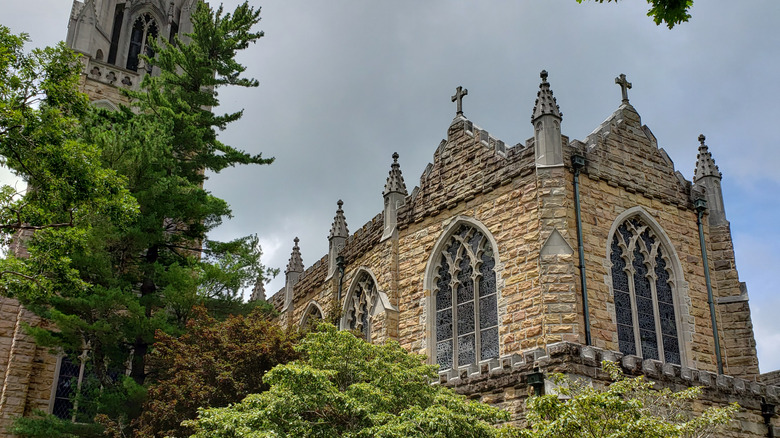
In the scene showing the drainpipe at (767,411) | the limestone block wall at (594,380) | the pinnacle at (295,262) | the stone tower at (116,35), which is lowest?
the drainpipe at (767,411)

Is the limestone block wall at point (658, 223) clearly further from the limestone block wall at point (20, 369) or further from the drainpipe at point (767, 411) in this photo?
the limestone block wall at point (20, 369)

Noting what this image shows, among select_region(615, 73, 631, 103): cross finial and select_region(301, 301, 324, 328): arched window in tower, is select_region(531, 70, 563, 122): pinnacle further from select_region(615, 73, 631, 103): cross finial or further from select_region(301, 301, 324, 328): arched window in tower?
select_region(301, 301, 324, 328): arched window in tower

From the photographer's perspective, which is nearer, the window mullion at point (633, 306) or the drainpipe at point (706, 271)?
the window mullion at point (633, 306)

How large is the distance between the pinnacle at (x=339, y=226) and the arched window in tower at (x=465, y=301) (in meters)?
5.93

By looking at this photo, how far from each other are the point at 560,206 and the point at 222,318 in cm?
837

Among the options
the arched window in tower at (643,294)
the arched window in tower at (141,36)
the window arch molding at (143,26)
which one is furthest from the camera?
the arched window in tower at (141,36)

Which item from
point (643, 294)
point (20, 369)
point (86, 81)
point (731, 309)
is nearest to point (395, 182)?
point (643, 294)

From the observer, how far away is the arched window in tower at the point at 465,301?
636 inches

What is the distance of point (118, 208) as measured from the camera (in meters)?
12.4

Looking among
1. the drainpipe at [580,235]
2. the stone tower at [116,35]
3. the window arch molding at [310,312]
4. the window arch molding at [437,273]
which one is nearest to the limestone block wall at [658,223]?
the drainpipe at [580,235]

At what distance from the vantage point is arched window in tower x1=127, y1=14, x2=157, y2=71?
1415 inches

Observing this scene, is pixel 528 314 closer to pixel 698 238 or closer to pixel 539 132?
pixel 539 132

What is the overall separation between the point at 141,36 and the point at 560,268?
1123 inches

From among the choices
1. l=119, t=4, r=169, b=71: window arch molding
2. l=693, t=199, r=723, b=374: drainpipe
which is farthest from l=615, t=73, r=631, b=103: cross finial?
l=119, t=4, r=169, b=71: window arch molding
